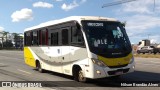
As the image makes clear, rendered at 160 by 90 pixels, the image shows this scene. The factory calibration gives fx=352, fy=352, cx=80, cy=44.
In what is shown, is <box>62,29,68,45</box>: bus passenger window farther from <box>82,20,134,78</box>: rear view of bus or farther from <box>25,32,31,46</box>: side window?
<box>25,32,31,46</box>: side window

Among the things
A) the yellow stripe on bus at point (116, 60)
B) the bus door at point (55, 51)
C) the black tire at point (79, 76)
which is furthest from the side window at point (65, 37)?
the yellow stripe on bus at point (116, 60)

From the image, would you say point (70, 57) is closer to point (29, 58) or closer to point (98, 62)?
point (98, 62)

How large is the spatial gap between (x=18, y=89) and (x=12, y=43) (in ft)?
523

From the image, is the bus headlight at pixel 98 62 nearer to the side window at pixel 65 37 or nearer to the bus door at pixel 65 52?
the bus door at pixel 65 52

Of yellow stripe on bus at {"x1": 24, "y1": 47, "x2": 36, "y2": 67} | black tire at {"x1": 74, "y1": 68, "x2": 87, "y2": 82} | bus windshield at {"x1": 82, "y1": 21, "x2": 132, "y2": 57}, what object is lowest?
black tire at {"x1": 74, "y1": 68, "x2": 87, "y2": 82}

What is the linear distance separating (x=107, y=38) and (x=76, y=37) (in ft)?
4.73

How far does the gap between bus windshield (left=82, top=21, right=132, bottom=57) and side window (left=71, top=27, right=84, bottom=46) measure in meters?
0.40

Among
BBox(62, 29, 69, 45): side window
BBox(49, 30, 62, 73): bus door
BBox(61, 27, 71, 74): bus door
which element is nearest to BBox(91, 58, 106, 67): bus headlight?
BBox(61, 27, 71, 74): bus door

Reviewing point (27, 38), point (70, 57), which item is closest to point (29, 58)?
point (27, 38)

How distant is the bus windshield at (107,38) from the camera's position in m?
13.5

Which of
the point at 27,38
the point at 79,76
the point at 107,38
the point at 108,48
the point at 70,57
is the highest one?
the point at 27,38

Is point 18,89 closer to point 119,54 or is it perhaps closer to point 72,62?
point 72,62

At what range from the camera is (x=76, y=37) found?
14609 mm

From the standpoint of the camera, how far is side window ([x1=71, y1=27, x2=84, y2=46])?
14062 mm
